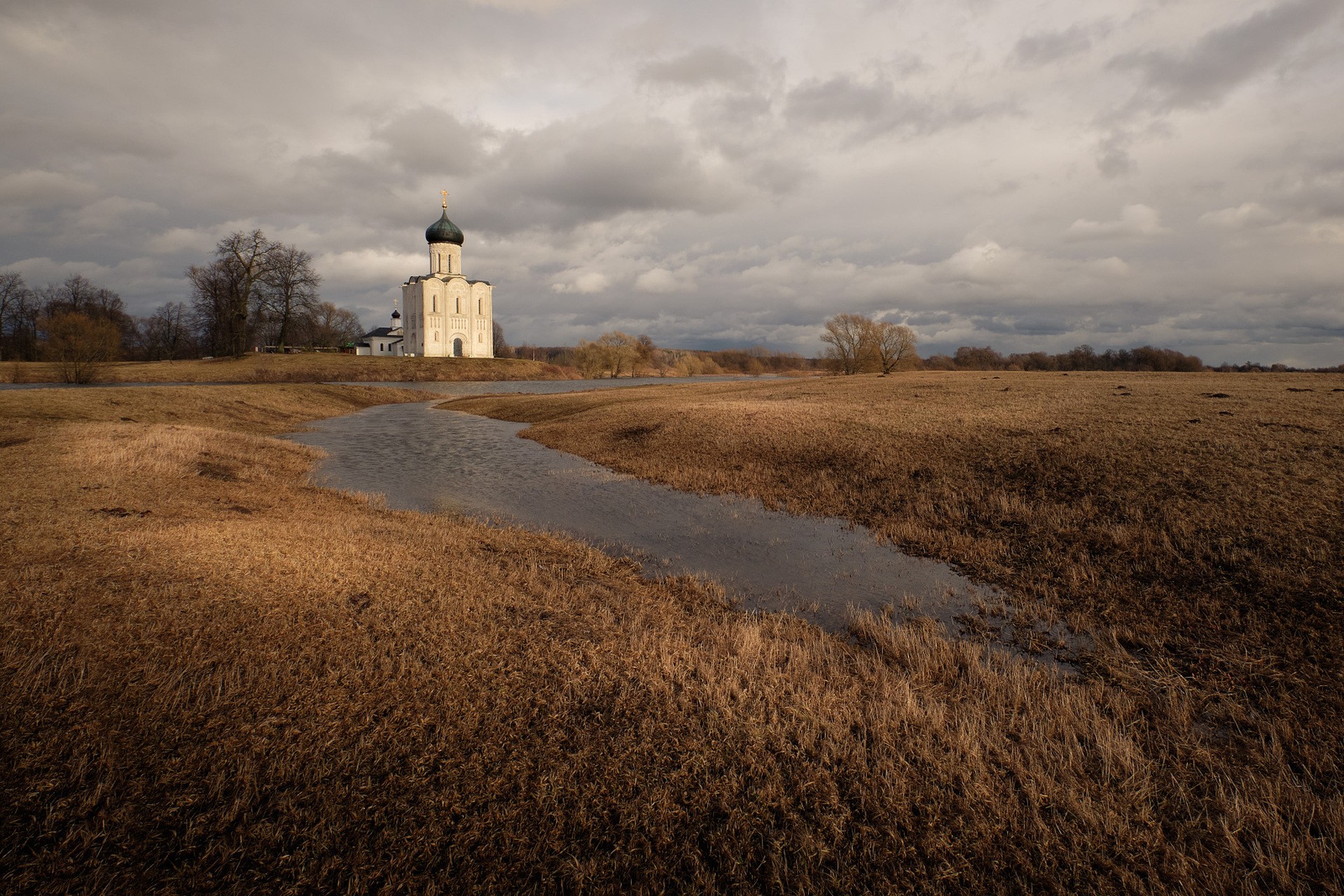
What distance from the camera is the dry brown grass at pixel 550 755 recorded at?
11.3 ft

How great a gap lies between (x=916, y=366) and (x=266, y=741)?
80311 mm

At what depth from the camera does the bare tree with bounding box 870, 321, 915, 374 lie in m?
62.7

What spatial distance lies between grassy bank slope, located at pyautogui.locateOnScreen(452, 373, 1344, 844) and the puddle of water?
872 mm

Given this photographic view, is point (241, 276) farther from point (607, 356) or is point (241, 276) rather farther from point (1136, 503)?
point (1136, 503)

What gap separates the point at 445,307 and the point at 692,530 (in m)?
101

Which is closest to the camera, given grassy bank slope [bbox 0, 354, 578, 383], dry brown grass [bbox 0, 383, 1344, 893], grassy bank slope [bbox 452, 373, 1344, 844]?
dry brown grass [bbox 0, 383, 1344, 893]

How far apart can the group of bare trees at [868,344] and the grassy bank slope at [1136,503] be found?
38655 mm

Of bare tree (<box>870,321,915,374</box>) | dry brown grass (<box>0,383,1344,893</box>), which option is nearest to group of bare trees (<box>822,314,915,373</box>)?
bare tree (<box>870,321,915,374</box>)

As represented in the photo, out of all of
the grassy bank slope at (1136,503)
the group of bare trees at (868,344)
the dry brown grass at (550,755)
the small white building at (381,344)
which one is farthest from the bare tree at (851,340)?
the small white building at (381,344)

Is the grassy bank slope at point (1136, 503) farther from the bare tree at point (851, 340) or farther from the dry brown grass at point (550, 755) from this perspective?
the bare tree at point (851, 340)

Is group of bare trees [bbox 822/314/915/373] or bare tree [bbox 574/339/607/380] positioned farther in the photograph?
bare tree [bbox 574/339/607/380]

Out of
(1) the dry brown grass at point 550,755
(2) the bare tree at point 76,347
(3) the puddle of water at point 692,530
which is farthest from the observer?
(2) the bare tree at point 76,347

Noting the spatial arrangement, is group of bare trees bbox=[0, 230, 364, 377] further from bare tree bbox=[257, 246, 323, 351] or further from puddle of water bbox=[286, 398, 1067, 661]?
puddle of water bbox=[286, 398, 1067, 661]

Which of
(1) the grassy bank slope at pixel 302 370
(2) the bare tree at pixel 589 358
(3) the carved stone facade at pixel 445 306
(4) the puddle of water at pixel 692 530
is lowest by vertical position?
(4) the puddle of water at pixel 692 530
